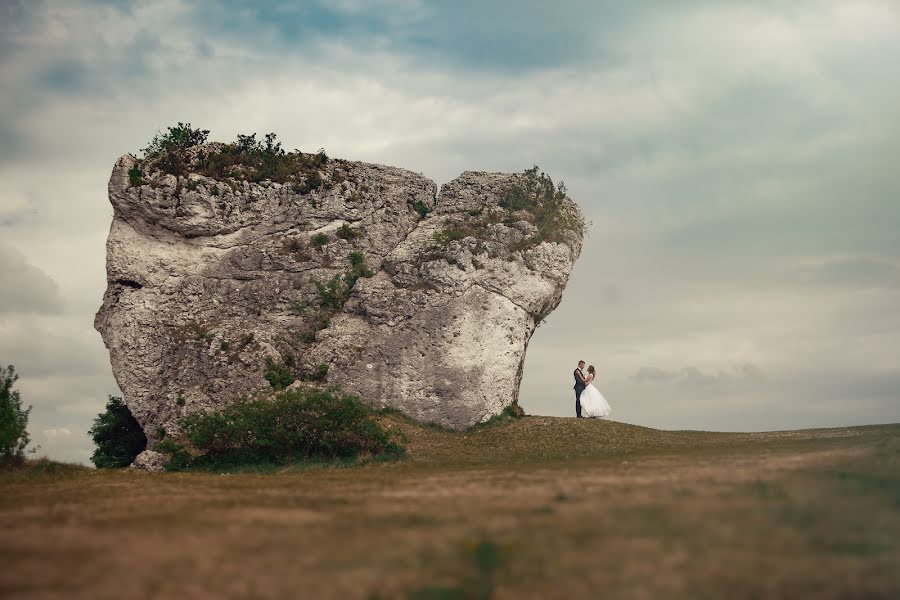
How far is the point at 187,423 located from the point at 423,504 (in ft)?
50.5

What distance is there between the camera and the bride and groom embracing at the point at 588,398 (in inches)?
1289

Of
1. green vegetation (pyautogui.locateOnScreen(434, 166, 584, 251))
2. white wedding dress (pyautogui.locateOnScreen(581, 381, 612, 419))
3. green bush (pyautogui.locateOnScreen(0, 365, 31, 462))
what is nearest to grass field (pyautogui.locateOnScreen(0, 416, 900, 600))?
green bush (pyautogui.locateOnScreen(0, 365, 31, 462))

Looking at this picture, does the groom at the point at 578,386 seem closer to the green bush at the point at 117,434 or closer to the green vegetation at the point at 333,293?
the green vegetation at the point at 333,293

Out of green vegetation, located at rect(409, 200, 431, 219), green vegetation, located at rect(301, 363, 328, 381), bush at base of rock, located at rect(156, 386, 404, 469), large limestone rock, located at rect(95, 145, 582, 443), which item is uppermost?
green vegetation, located at rect(409, 200, 431, 219)

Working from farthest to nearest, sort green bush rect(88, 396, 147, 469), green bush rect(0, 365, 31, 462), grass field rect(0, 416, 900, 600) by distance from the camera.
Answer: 1. green bush rect(88, 396, 147, 469)
2. green bush rect(0, 365, 31, 462)
3. grass field rect(0, 416, 900, 600)

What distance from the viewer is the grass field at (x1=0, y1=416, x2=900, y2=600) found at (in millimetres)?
8453

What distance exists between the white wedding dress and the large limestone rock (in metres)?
2.74

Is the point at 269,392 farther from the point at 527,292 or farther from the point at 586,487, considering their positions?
the point at 586,487

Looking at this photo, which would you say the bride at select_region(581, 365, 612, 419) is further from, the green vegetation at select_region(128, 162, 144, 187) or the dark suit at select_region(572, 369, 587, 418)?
the green vegetation at select_region(128, 162, 144, 187)

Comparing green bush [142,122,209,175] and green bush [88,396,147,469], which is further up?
green bush [142,122,209,175]

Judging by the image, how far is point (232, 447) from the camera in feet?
84.3

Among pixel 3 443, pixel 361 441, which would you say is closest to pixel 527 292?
pixel 361 441

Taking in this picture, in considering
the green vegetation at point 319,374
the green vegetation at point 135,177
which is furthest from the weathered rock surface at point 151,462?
the green vegetation at point 135,177

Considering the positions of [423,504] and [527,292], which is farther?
[527,292]
